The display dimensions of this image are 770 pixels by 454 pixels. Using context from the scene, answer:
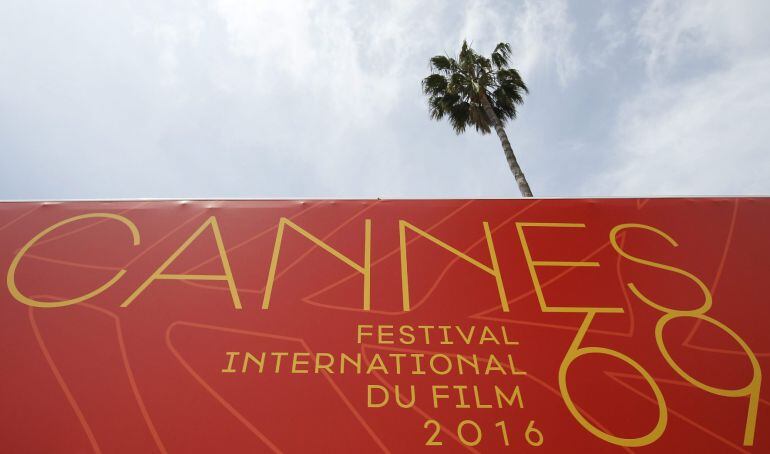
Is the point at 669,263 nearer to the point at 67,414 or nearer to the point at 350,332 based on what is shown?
the point at 350,332

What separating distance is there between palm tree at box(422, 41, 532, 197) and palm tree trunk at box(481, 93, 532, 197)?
1.1 inches

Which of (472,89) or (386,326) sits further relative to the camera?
(472,89)

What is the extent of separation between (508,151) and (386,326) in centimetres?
673

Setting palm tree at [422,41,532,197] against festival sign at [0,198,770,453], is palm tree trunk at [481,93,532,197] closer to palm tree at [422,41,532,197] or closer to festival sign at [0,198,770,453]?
palm tree at [422,41,532,197]

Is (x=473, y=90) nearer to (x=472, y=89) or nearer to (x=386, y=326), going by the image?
(x=472, y=89)

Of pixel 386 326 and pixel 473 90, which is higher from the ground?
pixel 473 90

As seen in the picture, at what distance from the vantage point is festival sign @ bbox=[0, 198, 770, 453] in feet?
8.22

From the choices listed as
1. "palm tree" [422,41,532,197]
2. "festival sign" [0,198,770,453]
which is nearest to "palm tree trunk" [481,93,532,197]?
"palm tree" [422,41,532,197]

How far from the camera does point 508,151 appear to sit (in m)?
8.68

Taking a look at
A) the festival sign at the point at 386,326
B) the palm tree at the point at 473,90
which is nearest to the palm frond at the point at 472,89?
the palm tree at the point at 473,90

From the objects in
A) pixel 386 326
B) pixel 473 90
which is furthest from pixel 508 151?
pixel 386 326

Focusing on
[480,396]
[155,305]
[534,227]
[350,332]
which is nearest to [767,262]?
[534,227]

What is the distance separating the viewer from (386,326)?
291cm

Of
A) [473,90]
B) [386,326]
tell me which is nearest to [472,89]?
[473,90]
